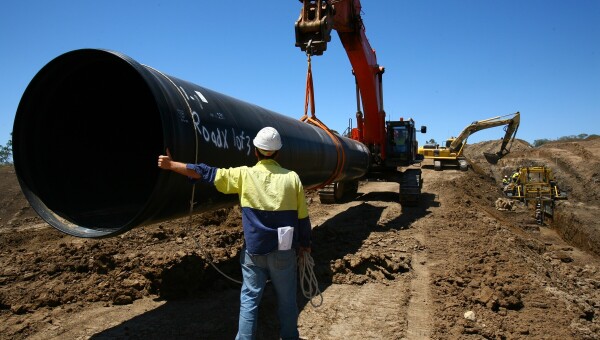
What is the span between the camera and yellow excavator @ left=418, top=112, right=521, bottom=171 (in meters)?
24.1

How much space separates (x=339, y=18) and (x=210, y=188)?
23.9ft

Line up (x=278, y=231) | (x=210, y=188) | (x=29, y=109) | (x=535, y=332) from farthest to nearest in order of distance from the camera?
(x=535, y=332) < (x=210, y=188) < (x=29, y=109) < (x=278, y=231)

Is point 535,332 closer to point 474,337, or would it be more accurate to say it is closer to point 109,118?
point 474,337

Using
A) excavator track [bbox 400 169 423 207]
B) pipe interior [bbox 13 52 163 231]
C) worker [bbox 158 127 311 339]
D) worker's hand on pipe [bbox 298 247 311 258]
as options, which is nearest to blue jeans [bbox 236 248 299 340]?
worker [bbox 158 127 311 339]

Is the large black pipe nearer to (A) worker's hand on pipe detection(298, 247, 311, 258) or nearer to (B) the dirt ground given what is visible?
(B) the dirt ground

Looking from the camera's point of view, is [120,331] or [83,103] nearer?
[120,331]

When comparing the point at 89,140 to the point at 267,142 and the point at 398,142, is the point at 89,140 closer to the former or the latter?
the point at 267,142

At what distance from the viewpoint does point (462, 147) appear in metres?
27.1

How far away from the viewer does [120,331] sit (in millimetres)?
3668

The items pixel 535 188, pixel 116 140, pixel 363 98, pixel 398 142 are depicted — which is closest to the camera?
pixel 116 140

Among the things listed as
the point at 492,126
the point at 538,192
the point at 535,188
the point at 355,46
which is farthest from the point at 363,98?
the point at 492,126

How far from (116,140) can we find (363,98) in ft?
27.6

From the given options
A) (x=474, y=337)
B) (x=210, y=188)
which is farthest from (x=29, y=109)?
(x=474, y=337)

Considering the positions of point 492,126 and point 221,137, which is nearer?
point 221,137
